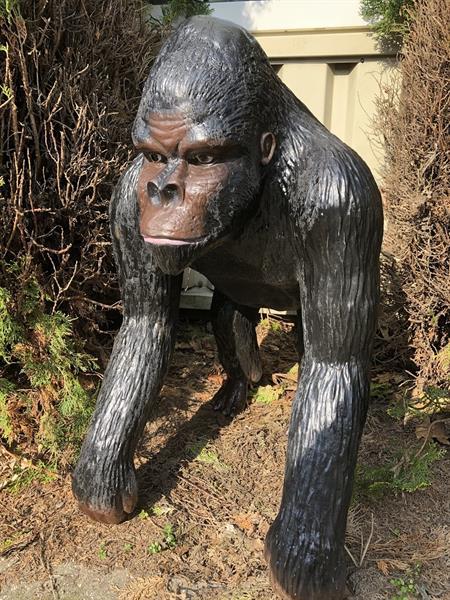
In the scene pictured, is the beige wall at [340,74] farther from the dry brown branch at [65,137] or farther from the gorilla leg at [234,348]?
the gorilla leg at [234,348]

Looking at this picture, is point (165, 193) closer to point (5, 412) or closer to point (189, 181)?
point (189, 181)

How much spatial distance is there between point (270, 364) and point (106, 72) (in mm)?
1573

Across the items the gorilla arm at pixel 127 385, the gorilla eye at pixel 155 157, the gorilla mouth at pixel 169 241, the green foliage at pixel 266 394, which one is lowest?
the green foliage at pixel 266 394

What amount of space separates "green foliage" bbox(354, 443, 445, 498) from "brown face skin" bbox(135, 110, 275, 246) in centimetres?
113

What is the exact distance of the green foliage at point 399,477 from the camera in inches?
76.0

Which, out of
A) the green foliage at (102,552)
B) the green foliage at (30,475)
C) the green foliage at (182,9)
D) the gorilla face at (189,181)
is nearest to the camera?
the gorilla face at (189,181)

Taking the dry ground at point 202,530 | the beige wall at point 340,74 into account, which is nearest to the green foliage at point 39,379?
the dry ground at point 202,530

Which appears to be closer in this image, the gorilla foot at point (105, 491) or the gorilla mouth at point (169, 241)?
the gorilla mouth at point (169, 241)

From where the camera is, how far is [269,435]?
2.36m

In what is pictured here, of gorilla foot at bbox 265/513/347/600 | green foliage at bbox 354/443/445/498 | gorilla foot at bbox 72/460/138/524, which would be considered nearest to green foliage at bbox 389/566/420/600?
gorilla foot at bbox 265/513/347/600

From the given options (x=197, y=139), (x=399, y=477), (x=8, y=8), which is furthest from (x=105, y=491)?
(x=8, y=8)

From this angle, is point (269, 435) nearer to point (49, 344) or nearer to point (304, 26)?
point (49, 344)

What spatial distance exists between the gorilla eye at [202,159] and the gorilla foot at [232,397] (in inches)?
53.8

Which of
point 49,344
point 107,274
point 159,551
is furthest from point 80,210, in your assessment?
point 159,551
